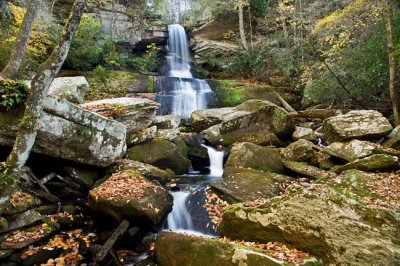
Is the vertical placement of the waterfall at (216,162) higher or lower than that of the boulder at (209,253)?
higher

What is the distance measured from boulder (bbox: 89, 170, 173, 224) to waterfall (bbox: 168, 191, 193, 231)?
304 mm

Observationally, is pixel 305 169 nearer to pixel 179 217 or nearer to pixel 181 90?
pixel 179 217

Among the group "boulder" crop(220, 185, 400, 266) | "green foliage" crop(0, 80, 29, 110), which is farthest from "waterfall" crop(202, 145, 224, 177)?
"green foliage" crop(0, 80, 29, 110)

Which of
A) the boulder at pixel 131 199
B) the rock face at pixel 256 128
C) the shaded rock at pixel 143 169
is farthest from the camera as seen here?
the rock face at pixel 256 128

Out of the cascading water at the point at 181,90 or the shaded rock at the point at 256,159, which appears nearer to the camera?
the shaded rock at the point at 256,159

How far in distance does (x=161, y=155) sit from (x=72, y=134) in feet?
10.2

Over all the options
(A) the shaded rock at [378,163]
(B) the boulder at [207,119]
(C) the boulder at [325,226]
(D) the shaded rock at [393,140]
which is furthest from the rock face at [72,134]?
(D) the shaded rock at [393,140]

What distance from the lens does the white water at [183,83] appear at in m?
16.7

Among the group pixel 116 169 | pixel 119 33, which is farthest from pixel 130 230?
pixel 119 33

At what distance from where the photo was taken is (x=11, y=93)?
6711 mm

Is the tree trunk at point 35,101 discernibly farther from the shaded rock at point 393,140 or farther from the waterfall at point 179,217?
the shaded rock at point 393,140

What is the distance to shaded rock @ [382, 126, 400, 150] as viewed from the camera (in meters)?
9.27

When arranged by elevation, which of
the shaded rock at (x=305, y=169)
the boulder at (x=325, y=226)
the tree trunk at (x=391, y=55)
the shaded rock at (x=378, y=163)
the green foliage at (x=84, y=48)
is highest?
the green foliage at (x=84, y=48)

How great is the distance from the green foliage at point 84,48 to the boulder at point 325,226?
14.6 metres
